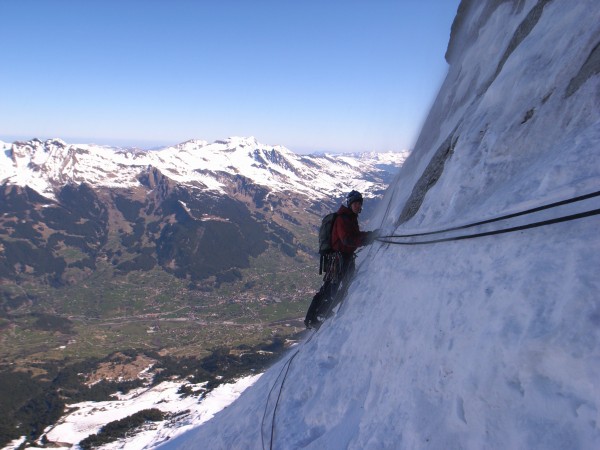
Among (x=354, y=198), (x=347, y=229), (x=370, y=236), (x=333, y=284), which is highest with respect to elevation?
(x=354, y=198)

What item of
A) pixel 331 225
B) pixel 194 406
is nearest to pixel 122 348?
pixel 194 406

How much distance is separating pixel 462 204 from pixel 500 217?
299 centimetres

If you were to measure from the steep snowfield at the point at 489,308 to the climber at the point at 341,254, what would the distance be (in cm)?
58

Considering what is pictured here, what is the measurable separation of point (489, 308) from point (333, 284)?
786 centimetres

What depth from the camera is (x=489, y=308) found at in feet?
16.5

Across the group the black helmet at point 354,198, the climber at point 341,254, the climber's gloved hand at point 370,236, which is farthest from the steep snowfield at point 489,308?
the black helmet at point 354,198

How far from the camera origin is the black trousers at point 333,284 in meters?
12.4

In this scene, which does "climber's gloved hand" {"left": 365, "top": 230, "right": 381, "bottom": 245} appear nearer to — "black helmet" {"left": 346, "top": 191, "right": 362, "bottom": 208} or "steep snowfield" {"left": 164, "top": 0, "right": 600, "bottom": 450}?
"steep snowfield" {"left": 164, "top": 0, "right": 600, "bottom": 450}

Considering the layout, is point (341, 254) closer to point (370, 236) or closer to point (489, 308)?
point (370, 236)

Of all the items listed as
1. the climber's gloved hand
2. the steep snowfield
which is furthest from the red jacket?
the steep snowfield

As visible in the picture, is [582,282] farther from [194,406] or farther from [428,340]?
[194,406]

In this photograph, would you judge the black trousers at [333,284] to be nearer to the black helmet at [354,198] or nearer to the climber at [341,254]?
the climber at [341,254]

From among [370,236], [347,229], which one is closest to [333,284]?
[370,236]

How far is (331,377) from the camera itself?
29.8 ft
